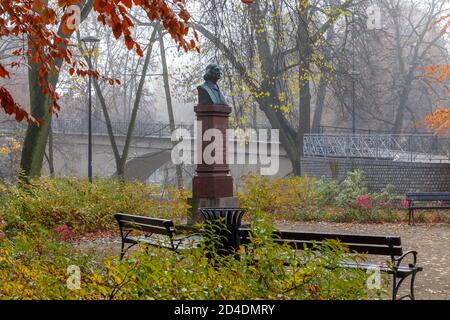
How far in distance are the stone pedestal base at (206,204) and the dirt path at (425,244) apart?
3.13 meters

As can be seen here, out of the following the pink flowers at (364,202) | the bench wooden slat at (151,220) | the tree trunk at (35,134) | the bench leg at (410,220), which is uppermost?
the tree trunk at (35,134)

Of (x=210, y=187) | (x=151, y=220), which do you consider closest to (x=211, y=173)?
(x=210, y=187)

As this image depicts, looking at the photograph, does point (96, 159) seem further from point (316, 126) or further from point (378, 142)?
point (378, 142)

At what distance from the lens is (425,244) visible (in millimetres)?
12820

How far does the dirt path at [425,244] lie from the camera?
331 inches

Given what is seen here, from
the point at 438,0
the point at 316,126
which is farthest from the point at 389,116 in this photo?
the point at 316,126

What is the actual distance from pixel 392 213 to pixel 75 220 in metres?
8.26

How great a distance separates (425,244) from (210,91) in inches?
203

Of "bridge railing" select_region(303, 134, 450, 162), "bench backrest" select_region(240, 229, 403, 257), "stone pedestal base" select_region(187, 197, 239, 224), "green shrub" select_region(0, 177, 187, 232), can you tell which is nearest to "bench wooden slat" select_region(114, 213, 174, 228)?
"bench backrest" select_region(240, 229, 403, 257)

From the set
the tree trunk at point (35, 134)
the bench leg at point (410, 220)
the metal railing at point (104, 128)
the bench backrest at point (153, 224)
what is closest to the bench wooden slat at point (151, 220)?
the bench backrest at point (153, 224)

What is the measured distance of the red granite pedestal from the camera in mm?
12891

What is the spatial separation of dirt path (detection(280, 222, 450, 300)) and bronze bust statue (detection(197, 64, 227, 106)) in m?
4.32

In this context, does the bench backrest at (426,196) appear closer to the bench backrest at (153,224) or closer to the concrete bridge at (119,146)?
the bench backrest at (153,224)

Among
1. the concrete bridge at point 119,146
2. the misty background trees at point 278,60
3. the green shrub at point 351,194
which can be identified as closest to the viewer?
the misty background trees at point 278,60
